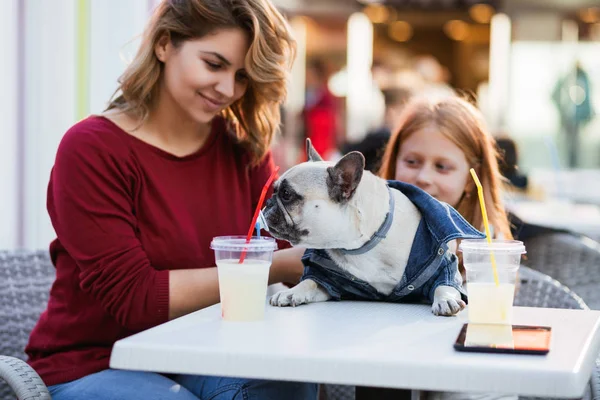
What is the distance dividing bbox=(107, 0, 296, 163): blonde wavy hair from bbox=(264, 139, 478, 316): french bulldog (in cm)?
44

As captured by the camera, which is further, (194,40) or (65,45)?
(65,45)

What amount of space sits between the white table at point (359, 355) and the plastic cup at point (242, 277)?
33 millimetres

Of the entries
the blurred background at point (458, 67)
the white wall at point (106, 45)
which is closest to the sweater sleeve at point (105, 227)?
the white wall at point (106, 45)

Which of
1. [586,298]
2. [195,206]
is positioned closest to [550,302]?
[586,298]

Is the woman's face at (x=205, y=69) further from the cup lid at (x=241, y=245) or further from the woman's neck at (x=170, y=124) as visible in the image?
the cup lid at (x=241, y=245)

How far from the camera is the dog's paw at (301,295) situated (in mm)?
1821

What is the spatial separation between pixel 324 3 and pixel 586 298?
36.3 feet

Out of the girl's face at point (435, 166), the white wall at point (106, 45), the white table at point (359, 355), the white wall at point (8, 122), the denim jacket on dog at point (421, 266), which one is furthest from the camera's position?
the white wall at point (106, 45)

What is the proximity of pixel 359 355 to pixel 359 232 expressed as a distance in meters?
0.51

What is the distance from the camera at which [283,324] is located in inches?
63.4

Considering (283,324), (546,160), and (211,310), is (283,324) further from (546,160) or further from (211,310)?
(546,160)

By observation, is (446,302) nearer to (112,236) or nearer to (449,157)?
(112,236)

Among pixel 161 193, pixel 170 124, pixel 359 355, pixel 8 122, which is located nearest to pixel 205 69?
pixel 170 124

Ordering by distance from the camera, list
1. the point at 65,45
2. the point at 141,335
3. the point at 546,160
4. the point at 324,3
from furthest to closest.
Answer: the point at 324,3 < the point at 546,160 < the point at 65,45 < the point at 141,335
